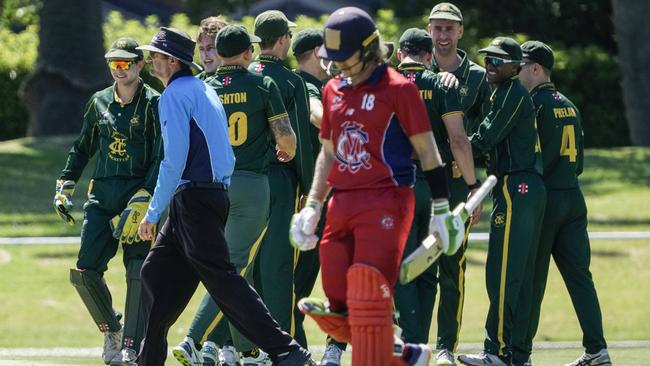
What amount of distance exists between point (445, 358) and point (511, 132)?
5.11ft

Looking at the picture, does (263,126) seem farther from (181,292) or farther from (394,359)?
(394,359)

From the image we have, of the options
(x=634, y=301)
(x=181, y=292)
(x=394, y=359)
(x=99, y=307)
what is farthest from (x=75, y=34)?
(x=394, y=359)

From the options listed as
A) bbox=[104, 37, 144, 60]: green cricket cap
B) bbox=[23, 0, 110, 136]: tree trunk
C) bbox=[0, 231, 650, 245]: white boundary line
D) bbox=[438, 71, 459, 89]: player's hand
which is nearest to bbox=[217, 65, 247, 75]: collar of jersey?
bbox=[104, 37, 144, 60]: green cricket cap

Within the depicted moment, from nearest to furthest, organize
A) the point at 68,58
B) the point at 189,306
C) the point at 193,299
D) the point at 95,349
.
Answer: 1. the point at 95,349
2. the point at 189,306
3. the point at 193,299
4. the point at 68,58

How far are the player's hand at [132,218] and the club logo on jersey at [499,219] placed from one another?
2.31 metres

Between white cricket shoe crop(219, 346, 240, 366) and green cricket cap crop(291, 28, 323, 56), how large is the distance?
2.11 m

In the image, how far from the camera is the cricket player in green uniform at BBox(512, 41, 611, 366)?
10.4 metres

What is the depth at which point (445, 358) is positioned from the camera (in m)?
10.0

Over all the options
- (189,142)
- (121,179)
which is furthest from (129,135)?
(189,142)

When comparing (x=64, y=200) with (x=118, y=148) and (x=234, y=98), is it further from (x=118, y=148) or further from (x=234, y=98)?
(x=234, y=98)

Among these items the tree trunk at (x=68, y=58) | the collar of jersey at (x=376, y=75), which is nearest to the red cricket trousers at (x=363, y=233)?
the collar of jersey at (x=376, y=75)

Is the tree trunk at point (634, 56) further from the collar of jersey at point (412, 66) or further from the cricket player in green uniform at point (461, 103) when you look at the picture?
the collar of jersey at point (412, 66)

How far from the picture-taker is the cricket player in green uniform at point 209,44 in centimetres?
1029

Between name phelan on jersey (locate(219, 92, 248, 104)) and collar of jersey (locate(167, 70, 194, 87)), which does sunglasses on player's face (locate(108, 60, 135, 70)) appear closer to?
name phelan on jersey (locate(219, 92, 248, 104))
